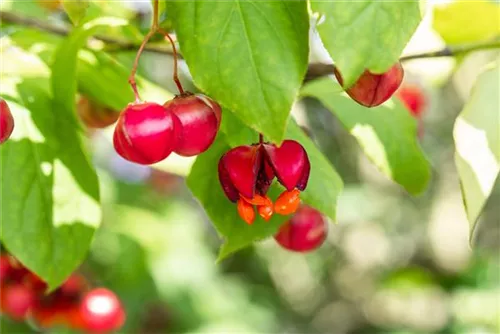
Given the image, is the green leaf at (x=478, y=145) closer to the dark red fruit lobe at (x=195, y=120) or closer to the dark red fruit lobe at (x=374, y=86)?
the dark red fruit lobe at (x=374, y=86)

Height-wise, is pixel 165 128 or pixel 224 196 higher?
pixel 165 128

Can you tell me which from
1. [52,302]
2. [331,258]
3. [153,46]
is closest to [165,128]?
[153,46]

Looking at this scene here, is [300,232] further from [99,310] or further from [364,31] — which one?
[99,310]

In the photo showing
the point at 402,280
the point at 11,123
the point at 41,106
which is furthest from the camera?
the point at 402,280

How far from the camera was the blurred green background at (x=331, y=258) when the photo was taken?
11.9ft

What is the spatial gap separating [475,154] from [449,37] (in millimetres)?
731

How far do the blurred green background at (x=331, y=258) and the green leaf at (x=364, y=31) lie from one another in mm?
1145

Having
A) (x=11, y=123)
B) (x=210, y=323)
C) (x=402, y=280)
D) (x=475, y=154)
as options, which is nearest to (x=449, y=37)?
(x=475, y=154)

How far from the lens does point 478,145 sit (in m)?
0.97

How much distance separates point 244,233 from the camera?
3.72ft

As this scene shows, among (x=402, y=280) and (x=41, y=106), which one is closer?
(x=41, y=106)

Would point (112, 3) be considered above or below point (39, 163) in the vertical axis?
below

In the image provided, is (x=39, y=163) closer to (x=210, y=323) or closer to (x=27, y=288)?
(x=27, y=288)

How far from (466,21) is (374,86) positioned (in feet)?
2.75
